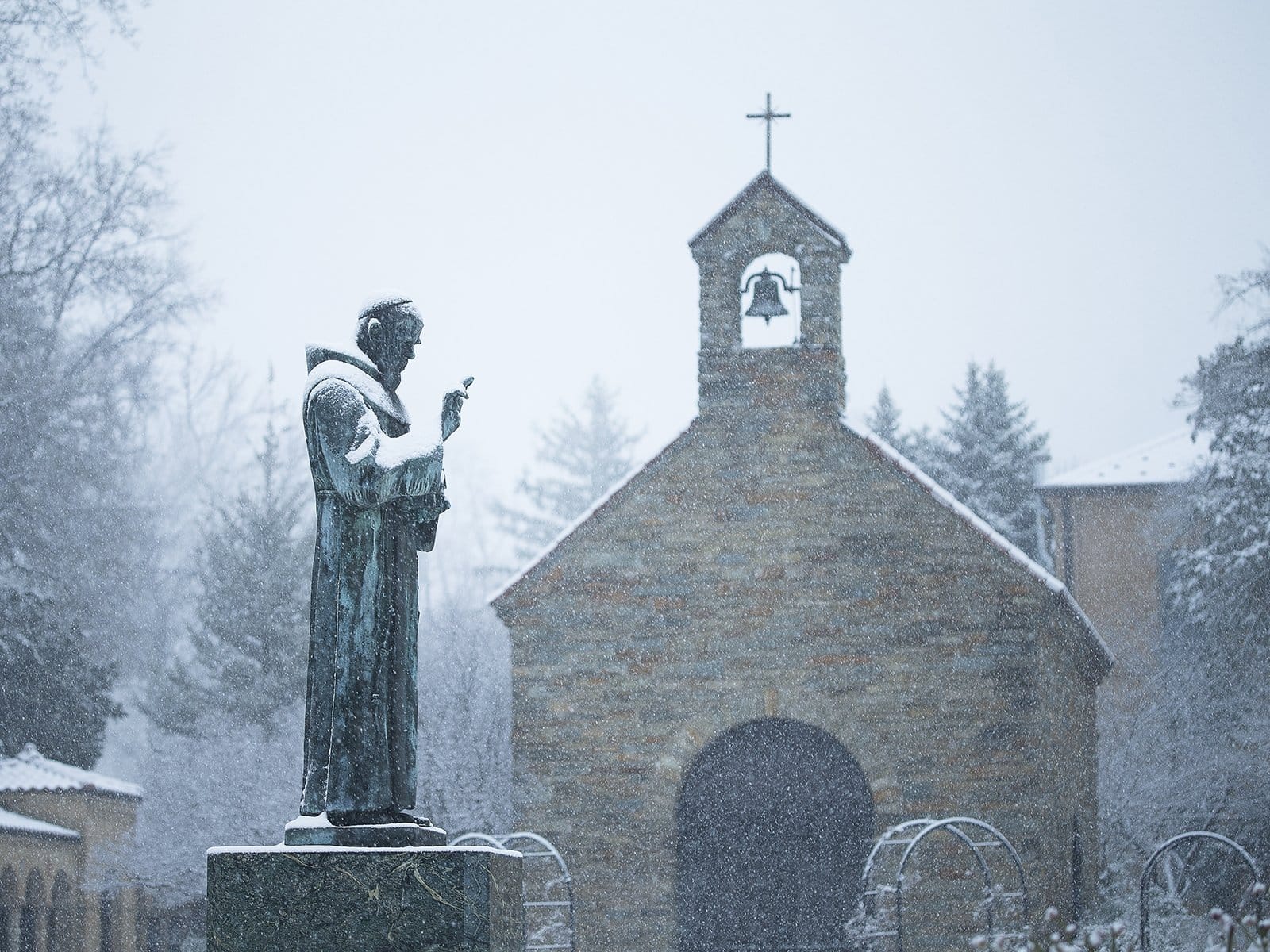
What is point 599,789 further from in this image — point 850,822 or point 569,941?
point 850,822

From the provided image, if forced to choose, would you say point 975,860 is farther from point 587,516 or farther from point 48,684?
point 48,684

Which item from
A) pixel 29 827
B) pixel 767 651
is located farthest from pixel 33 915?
pixel 767 651

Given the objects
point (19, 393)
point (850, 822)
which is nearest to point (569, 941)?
point (850, 822)

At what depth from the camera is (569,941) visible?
15555 mm

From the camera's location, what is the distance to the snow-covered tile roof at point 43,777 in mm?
22938

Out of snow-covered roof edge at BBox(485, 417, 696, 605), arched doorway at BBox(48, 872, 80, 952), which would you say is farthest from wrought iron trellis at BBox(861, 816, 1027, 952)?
arched doorway at BBox(48, 872, 80, 952)

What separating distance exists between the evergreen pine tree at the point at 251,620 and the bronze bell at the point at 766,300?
13906mm

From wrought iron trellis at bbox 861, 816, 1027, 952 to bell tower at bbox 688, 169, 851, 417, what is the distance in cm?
450

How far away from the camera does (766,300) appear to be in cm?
1683

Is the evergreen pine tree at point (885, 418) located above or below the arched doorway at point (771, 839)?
above

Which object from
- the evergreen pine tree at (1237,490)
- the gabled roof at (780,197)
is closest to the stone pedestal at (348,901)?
the gabled roof at (780,197)

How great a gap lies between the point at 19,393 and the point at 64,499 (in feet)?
7.92

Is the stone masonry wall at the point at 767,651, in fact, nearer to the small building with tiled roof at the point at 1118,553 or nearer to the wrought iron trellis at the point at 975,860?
the wrought iron trellis at the point at 975,860

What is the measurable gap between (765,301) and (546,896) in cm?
656
